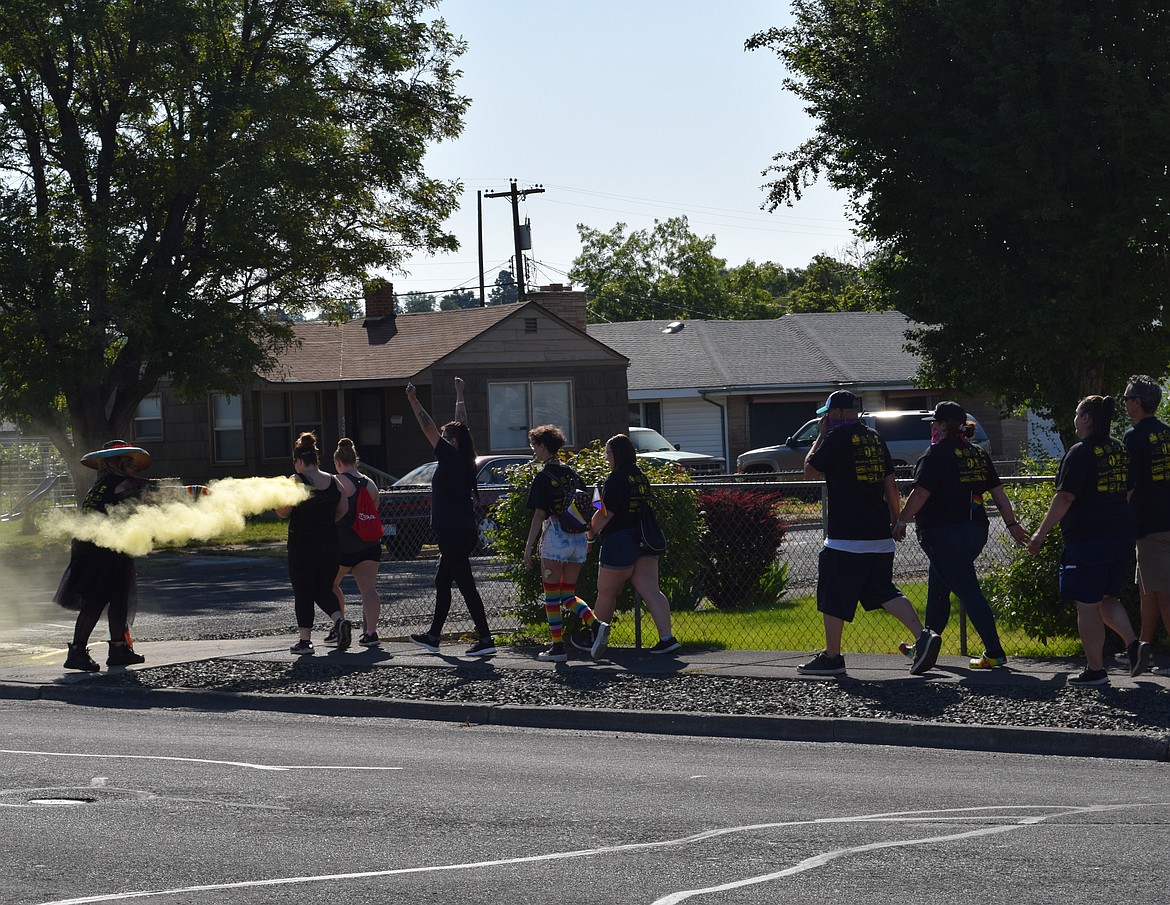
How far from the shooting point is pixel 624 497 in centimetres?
1189

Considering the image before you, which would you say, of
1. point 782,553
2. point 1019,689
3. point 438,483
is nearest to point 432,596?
point 782,553

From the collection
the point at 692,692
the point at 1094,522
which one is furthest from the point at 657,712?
the point at 1094,522

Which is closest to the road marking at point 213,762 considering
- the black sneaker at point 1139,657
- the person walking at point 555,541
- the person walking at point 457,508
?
the person walking at point 555,541

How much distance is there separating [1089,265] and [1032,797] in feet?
54.0

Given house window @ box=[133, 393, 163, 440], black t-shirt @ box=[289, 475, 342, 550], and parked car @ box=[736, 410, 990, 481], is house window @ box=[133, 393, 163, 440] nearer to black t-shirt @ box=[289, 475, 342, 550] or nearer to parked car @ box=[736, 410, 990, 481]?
parked car @ box=[736, 410, 990, 481]

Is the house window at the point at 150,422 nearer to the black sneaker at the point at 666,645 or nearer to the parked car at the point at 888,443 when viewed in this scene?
the parked car at the point at 888,443

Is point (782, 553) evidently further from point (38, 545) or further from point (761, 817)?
point (38, 545)

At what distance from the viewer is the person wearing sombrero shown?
41.5 feet

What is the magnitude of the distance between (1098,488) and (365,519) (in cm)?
639

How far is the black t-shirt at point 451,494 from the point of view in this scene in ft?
41.2

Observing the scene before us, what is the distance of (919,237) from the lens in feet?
79.7

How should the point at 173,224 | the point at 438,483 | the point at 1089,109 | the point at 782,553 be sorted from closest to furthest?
the point at 438,483 → the point at 782,553 → the point at 1089,109 → the point at 173,224

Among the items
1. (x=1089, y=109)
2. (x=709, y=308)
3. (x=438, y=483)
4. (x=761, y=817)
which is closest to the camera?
(x=761, y=817)

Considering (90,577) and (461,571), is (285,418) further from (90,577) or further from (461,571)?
(461,571)
